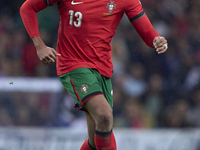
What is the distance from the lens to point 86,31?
10.7 feet

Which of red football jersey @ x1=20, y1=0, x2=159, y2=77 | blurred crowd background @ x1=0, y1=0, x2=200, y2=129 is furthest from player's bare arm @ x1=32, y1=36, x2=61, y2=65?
blurred crowd background @ x1=0, y1=0, x2=200, y2=129

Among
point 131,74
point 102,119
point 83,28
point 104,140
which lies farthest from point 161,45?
point 131,74

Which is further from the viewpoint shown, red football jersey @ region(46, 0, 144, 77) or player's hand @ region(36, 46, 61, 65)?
red football jersey @ region(46, 0, 144, 77)

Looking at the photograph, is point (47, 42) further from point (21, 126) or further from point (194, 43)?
point (194, 43)

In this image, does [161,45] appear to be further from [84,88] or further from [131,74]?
[131,74]

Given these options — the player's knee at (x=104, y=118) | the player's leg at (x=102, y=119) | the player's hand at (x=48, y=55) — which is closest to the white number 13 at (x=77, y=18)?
the player's hand at (x=48, y=55)

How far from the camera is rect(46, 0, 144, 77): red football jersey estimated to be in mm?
3250

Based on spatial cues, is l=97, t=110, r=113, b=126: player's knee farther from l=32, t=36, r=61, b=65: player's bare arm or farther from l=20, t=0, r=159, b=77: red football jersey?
l=32, t=36, r=61, b=65: player's bare arm

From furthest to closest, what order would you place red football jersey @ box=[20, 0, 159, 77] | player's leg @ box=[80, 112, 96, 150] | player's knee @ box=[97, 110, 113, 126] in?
player's leg @ box=[80, 112, 96, 150] → red football jersey @ box=[20, 0, 159, 77] → player's knee @ box=[97, 110, 113, 126]

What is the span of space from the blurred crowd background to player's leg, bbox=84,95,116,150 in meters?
2.73

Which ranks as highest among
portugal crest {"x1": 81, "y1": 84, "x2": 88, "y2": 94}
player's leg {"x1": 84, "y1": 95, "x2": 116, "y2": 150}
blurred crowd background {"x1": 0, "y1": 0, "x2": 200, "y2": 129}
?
portugal crest {"x1": 81, "y1": 84, "x2": 88, "y2": 94}

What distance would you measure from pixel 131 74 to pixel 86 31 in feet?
10.3

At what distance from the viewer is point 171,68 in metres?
6.47

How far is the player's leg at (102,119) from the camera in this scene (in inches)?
117
